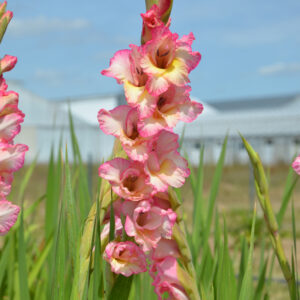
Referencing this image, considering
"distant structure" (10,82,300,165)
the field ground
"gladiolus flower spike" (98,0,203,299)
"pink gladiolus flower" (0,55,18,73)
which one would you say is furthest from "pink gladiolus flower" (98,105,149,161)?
"distant structure" (10,82,300,165)

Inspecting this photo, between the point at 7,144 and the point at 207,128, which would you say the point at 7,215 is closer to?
the point at 7,144

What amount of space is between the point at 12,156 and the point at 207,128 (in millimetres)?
10796

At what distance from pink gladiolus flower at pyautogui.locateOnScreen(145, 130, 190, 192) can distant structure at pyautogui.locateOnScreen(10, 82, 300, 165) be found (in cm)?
305

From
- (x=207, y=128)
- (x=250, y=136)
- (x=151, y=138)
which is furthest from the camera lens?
(x=207, y=128)

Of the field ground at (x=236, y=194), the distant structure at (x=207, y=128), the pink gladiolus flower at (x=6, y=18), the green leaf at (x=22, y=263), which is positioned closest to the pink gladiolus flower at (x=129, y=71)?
the pink gladiolus flower at (x=6, y=18)

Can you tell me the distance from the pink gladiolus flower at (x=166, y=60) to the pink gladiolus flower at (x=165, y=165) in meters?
0.04

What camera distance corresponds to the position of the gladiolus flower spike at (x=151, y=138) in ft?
1.11

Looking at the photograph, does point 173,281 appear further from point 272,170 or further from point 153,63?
point 272,170

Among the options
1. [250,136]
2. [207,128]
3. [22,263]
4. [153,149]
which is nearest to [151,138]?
[153,149]

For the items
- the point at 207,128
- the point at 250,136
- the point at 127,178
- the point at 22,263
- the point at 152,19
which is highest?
the point at 207,128

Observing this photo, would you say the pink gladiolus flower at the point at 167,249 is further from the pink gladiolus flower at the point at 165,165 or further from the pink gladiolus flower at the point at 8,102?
the pink gladiolus flower at the point at 8,102

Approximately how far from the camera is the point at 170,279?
37cm

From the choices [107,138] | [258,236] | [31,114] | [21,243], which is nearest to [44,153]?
[31,114]

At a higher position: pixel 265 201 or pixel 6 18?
pixel 6 18
